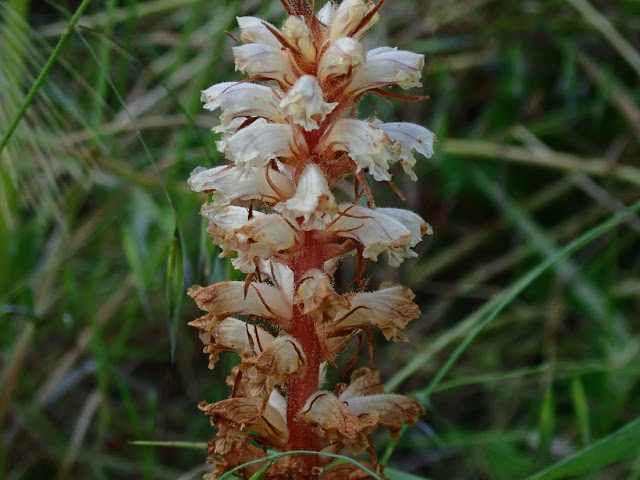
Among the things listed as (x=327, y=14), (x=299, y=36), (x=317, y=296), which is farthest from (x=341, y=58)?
(x=317, y=296)

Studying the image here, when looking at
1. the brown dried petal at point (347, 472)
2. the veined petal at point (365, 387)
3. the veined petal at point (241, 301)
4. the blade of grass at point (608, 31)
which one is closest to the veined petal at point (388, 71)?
the veined petal at point (241, 301)

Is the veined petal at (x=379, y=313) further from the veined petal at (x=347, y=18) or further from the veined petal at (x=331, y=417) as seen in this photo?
the veined petal at (x=347, y=18)

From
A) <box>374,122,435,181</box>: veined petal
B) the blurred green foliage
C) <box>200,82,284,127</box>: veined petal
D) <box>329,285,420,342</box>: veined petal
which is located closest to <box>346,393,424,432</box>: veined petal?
<box>329,285,420,342</box>: veined petal

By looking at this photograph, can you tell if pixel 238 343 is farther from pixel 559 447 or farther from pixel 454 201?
pixel 454 201

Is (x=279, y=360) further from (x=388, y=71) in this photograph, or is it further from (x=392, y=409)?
(x=388, y=71)

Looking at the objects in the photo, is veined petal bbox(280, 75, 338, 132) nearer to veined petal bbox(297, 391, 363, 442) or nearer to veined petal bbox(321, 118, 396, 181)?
veined petal bbox(321, 118, 396, 181)

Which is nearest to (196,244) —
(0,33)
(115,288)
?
(115,288)
